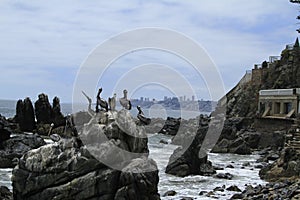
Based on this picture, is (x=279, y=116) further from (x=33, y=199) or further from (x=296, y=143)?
(x=33, y=199)

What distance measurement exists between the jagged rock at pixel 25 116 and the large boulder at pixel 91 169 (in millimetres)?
45114

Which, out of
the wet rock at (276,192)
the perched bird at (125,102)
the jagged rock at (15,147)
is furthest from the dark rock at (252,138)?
the perched bird at (125,102)

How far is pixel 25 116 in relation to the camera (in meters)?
66.6

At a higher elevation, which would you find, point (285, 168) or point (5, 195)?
point (285, 168)

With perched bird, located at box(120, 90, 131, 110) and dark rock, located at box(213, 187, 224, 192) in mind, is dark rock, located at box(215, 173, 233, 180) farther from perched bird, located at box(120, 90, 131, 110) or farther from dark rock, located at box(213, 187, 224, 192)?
perched bird, located at box(120, 90, 131, 110)

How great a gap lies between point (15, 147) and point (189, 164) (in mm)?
15316

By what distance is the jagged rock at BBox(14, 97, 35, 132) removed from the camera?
65500 millimetres

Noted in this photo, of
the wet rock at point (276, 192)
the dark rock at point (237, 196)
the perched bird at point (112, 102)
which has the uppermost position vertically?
the perched bird at point (112, 102)

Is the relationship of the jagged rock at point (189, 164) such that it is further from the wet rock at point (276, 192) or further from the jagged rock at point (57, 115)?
the jagged rock at point (57, 115)

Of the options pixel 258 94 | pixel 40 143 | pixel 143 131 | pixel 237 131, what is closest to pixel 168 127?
pixel 258 94

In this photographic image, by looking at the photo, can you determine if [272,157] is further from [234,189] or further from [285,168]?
[234,189]

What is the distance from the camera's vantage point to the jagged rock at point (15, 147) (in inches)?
1436

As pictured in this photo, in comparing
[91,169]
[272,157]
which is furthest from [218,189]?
[272,157]

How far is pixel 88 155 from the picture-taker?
20.9m
